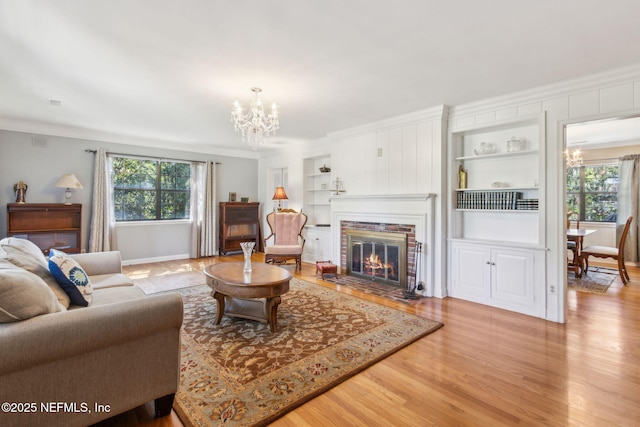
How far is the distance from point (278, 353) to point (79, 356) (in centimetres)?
139

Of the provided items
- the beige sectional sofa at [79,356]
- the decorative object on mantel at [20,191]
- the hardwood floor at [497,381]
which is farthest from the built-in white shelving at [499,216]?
the decorative object on mantel at [20,191]

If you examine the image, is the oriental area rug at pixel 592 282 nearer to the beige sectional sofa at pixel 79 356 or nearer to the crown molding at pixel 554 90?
the crown molding at pixel 554 90

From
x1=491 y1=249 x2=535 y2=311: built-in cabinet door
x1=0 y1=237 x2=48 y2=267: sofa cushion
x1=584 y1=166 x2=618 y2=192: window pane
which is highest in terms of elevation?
x1=584 y1=166 x2=618 y2=192: window pane

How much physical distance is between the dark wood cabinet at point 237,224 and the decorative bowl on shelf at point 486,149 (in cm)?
505

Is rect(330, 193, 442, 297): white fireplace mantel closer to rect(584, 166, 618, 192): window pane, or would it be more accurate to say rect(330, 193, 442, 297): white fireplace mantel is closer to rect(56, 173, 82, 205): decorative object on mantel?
rect(56, 173, 82, 205): decorative object on mantel

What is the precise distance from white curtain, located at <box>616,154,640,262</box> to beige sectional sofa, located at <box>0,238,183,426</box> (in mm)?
8128

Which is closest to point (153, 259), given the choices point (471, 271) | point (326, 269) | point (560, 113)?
point (326, 269)

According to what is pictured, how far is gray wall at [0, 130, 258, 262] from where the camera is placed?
193 inches

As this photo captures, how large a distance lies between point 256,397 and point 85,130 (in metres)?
5.69

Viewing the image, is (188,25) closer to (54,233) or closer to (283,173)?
(54,233)

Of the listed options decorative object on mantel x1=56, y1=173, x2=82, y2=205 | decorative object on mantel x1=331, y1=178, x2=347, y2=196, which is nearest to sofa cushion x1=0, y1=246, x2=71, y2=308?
decorative object on mantel x1=56, y1=173, x2=82, y2=205

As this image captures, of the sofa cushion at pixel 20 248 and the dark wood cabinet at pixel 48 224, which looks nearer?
the sofa cushion at pixel 20 248

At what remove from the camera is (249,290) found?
279 centimetres

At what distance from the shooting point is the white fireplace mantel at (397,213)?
4.14 metres
